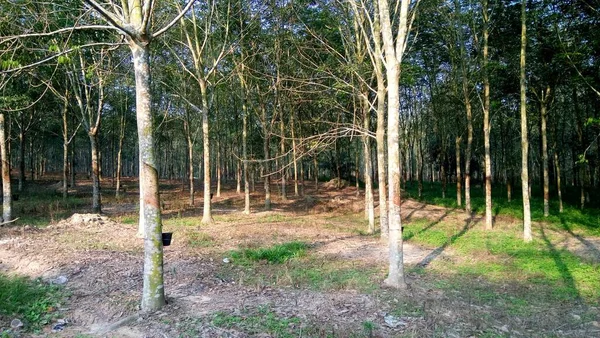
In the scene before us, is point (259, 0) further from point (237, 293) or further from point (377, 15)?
point (237, 293)

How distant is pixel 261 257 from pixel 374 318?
4.28 metres

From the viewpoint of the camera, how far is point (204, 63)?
1773 cm

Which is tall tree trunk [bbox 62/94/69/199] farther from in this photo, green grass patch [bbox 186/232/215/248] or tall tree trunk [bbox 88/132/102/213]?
green grass patch [bbox 186/232/215/248]

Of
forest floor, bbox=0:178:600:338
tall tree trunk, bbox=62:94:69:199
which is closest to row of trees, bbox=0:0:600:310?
forest floor, bbox=0:178:600:338

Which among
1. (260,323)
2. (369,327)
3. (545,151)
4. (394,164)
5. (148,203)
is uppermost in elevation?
(545,151)

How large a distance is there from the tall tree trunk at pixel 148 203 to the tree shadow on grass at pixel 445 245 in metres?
6.84

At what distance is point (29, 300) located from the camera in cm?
623

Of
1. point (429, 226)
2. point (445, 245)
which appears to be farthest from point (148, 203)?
point (429, 226)

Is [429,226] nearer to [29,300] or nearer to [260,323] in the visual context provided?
[260,323]

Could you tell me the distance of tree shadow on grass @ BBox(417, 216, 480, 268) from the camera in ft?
33.2

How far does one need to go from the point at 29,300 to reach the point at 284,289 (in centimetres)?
446

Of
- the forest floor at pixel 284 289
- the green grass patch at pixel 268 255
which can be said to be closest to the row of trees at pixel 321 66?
the forest floor at pixel 284 289

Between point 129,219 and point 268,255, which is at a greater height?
point 129,219

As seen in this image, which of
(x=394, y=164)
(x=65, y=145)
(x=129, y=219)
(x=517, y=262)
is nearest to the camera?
(x=394, y=164)
